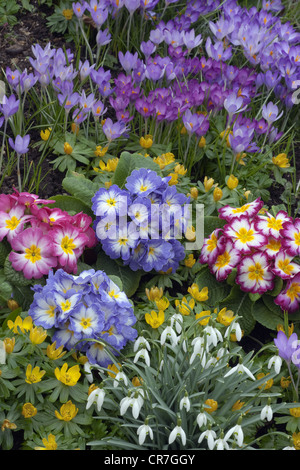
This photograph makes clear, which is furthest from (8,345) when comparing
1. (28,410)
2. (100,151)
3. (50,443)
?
(100,151)

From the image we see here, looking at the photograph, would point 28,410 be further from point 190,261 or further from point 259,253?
point 259,253

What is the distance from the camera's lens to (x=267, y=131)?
130 inches

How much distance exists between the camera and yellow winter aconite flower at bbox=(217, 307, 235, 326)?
8.02 feet

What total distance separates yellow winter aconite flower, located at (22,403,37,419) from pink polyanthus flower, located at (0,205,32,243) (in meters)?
0.71

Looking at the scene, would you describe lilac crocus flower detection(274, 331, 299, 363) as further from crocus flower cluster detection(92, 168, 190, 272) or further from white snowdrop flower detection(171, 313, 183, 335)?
crocus flower cluster detection(92, 168, 190, 272)

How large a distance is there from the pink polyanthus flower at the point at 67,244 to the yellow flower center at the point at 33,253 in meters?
0.07

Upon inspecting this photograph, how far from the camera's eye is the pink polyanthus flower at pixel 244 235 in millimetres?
2582

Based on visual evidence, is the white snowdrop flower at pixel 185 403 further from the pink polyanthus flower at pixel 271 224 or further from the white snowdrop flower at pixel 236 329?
the pink polyanthus flower at pixel 271 224

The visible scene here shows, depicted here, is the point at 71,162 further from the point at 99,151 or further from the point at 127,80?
the point at 127,80

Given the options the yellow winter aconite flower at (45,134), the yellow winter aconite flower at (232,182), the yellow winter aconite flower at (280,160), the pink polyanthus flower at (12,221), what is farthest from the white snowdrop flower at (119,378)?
the yellow winter aconite flower at (280,160)

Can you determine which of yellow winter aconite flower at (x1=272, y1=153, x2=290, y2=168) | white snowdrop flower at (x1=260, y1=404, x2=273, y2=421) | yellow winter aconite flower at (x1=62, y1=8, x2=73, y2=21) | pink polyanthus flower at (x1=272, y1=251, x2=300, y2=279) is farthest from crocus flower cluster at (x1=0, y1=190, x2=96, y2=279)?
yellow winter aconite flower at (x1=62, y1=8, x2=73, y2=21)

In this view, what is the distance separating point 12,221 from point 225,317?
978mm
